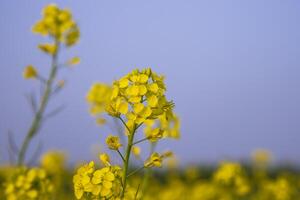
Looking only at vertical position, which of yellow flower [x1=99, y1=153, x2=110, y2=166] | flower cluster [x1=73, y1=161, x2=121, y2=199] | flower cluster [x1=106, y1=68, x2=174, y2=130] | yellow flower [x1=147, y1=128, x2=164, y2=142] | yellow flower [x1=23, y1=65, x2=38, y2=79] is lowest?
flower cluster [x1=73, y1=161, x2=121, y2=199]

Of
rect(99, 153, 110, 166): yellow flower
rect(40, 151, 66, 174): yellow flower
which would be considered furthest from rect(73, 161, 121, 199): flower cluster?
rect(40, 151, 66, 174): yellow flower

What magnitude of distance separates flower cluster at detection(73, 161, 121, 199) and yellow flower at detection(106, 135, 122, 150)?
0.38ft

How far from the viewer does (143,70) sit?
2223mm

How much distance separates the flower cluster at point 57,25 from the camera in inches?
171

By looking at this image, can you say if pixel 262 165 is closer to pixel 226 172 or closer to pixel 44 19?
pixel 226 172

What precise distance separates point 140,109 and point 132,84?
160 millimetres

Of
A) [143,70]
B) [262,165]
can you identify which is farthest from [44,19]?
[262,165]

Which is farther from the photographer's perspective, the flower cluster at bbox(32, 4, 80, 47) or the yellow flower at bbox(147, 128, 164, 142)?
the flower cluster at bbox(32, 4, 80, 47)

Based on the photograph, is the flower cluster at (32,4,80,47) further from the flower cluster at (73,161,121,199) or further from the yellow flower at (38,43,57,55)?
the flower cluster at (73,161,121,199)

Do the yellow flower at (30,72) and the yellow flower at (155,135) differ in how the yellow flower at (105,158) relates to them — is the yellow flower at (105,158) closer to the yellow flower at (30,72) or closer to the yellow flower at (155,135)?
the yellow flower at (155,135)

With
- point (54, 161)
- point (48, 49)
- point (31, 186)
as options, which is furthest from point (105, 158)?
point (54, 161)

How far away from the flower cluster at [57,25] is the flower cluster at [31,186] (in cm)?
167

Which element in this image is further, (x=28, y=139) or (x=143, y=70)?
(x=28, y=139)

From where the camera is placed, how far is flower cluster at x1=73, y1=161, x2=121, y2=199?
2020mm
